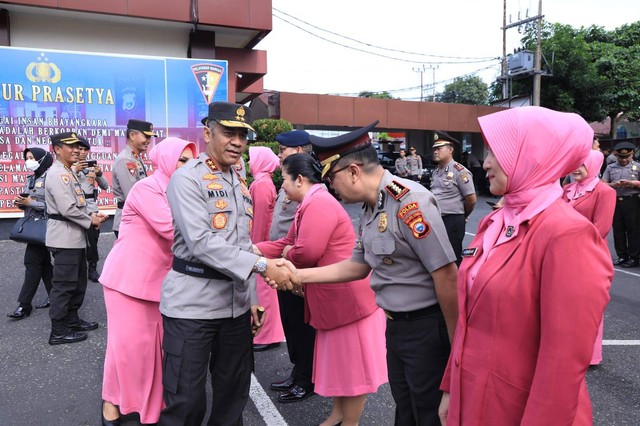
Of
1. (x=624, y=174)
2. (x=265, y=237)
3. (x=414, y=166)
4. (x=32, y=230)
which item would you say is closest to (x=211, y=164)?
(x=265, y=237)

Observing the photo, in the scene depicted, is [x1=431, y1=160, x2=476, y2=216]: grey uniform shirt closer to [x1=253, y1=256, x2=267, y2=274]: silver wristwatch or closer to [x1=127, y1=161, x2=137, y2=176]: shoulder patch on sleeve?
[x1=127, y1=161, x2=137, y2=176]: shoulder patch on sleeve

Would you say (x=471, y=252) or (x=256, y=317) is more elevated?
(x=471, y=252)

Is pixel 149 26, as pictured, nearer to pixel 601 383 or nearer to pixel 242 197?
pixel 242 197

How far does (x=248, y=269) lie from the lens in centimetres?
230

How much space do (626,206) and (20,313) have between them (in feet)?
28.7

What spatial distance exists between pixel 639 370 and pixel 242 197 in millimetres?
3480

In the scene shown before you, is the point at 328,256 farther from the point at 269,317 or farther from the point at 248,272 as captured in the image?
the point at 269,317

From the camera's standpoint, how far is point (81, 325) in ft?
15.5

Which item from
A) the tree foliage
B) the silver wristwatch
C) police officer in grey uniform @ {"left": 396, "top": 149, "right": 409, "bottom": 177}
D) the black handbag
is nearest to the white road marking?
the silver wristwatch

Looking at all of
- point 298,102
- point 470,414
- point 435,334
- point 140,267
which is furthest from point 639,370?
point 298,102

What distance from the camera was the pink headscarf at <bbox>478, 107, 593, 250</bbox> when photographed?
54.1 inches

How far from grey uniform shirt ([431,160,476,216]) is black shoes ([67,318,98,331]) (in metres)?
4.33

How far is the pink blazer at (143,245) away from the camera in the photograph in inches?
109

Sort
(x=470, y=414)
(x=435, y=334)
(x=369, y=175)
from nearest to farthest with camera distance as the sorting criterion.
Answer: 1. (x=470, y=414)
2. (x=435, y=334)
3. (x=369, y=175)
